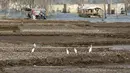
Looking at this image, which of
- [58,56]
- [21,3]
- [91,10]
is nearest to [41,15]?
[91,10]

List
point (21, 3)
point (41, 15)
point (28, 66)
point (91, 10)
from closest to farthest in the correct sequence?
point (28, 66) < point (41, 15) < point (91, 10) < point (21, 3)

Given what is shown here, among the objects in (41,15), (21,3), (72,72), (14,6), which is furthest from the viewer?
(14,6)

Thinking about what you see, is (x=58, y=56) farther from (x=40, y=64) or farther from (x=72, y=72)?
(x=72, y=72)

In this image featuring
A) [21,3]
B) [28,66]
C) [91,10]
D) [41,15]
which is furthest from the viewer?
[21,3]

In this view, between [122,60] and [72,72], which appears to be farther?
[122,60]

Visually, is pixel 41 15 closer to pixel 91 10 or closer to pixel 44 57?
pixel 91 10

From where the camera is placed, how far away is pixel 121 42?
30.6m

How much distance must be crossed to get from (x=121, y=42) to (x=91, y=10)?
7976cm

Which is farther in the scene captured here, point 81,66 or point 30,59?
point 30,59

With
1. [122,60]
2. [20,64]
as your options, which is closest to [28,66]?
[20,64]

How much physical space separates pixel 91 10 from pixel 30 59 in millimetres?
91677

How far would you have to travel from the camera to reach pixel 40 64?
58.8 ft

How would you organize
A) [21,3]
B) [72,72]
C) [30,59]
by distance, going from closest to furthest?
1. [72,72]
2. [30,59]
3. [21,3]

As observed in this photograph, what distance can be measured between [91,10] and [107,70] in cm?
9433
